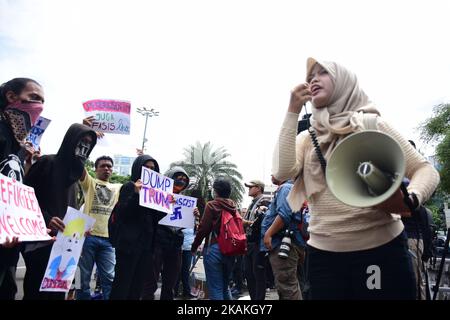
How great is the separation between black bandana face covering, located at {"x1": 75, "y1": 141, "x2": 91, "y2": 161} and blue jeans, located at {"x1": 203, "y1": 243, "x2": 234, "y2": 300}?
83.0 inches

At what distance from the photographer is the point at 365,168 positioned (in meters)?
1.73

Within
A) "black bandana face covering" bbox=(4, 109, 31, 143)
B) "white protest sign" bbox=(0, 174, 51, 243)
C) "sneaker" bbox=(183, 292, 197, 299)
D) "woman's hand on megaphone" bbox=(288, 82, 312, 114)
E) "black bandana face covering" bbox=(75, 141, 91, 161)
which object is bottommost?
"sneaker" bbox=(183, 292, 197, 299)

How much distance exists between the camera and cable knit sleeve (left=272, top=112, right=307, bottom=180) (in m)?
2.16

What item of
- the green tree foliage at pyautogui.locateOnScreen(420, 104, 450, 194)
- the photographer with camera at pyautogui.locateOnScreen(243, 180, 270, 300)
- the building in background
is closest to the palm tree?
the building in background

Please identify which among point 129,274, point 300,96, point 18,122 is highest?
point 300,96

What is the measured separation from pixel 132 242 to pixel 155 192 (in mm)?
678

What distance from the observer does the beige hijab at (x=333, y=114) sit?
82.3 inches

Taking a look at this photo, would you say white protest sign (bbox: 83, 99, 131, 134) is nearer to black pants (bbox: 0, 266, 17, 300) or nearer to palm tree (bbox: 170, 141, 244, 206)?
black pants (bbox: 0, 266, 17, 300)

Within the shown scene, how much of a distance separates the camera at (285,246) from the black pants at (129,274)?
57.8 inches

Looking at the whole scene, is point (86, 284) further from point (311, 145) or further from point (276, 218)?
point (311, 145)

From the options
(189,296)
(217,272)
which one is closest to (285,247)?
(217,272)

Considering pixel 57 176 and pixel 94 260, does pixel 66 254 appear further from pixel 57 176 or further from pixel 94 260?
pixel 94 260

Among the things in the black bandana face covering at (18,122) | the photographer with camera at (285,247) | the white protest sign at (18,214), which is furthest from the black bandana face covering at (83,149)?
the photographer with camera at (285,247)

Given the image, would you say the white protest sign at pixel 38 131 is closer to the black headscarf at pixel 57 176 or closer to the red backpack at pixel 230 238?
the black headscarf at pixel 57 176
